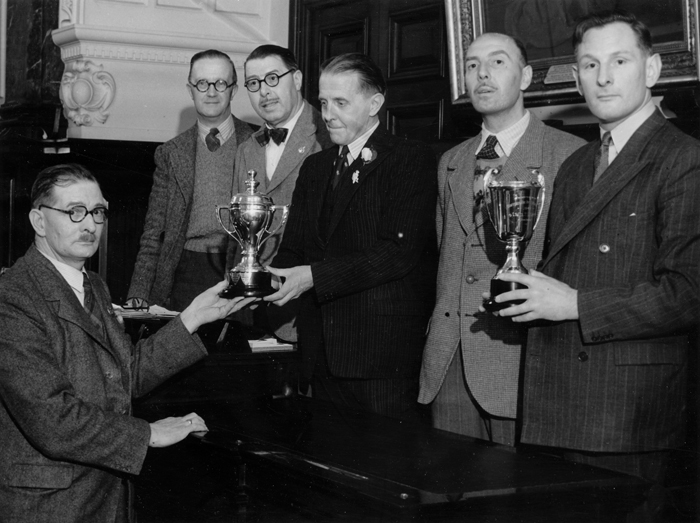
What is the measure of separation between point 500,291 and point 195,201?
7.48 ft

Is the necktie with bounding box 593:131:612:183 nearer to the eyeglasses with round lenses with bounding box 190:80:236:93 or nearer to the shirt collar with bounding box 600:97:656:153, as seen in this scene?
the shirt collar with bounding box 600:97:656:153

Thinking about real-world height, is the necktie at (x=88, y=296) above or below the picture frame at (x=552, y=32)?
below

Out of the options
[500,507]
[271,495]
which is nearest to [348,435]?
[271,495]

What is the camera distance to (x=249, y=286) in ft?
10.9

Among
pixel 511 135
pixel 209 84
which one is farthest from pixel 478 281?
pixel 209 84

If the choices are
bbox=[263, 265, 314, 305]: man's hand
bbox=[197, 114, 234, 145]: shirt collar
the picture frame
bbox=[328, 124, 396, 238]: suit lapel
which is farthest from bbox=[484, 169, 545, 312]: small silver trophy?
bbox=[197, 114, 234, 145]: shirt collar

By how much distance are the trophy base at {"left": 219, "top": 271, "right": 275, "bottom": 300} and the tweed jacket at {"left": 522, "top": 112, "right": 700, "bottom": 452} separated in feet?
3.23

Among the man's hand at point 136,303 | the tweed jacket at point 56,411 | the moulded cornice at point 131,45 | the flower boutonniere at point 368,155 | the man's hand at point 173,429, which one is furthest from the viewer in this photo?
the moulded cornice at point 131,45

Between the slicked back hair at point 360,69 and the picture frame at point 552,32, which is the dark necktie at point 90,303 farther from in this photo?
the picture frame at point 552,32

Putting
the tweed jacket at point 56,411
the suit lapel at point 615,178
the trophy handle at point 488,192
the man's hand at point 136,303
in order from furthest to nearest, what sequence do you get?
the man's hand at point 136,303, the trophy handle at point 488,192, the suit lapel at point 615,178, the tweed jacket at point 56,411

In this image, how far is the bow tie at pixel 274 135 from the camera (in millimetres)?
4250

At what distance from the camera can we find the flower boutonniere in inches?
140

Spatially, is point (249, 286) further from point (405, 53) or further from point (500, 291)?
point (405, 53)

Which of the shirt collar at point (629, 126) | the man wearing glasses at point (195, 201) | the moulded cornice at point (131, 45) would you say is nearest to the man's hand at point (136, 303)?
the man wearing glasses at point (195, 201)
